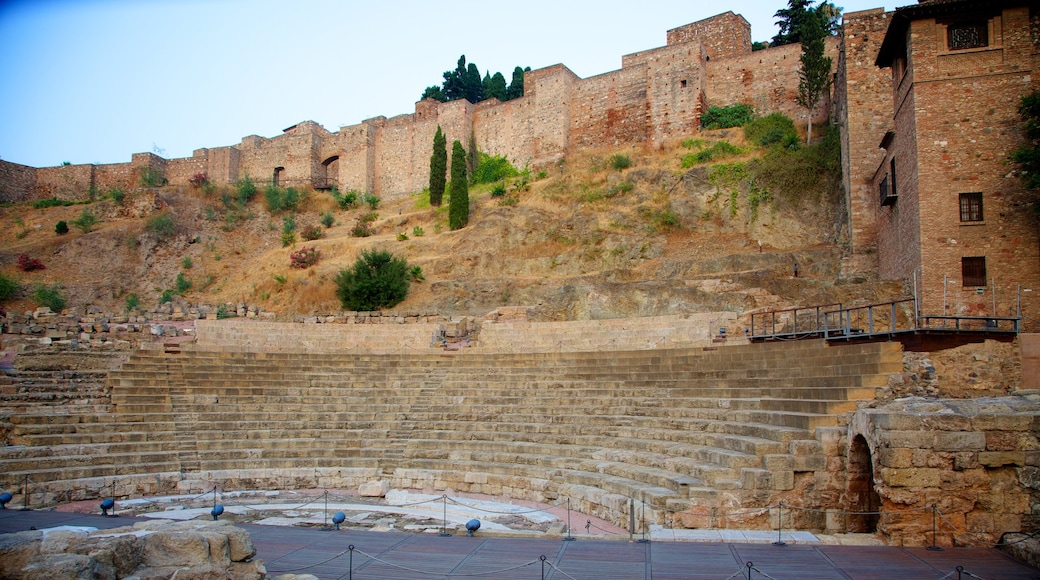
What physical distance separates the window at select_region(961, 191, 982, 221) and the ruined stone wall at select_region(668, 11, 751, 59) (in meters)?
20.1

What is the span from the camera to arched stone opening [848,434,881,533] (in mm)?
9023

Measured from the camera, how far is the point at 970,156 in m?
15.2

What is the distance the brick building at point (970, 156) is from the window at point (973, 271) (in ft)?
0.06

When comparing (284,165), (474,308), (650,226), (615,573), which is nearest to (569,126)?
(650,226)

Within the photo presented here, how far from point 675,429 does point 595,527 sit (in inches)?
109

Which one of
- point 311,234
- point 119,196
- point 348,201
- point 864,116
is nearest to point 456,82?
point 348,201

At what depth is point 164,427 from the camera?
14148 millimetres

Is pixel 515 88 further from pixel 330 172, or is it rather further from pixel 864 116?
pixel 864 116

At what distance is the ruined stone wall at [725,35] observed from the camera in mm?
33594

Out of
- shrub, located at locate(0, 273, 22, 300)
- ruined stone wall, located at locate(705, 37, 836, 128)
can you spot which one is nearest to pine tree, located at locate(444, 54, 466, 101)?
ruined stone wall, located at locate(705, 37, 836, 128)

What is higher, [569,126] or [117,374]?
[569,126]

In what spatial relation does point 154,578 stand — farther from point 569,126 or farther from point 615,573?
point 569,126

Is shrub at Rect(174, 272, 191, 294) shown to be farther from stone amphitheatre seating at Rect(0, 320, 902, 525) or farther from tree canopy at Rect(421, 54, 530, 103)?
tree canopy at Rect(421, 54, 530, 103)

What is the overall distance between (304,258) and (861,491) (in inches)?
989
